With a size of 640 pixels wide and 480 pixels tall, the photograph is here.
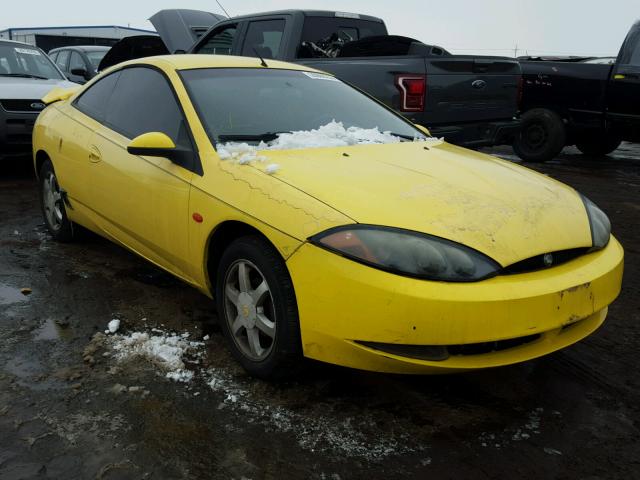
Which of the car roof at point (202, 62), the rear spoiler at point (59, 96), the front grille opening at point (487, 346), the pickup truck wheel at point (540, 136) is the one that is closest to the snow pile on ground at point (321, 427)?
the front grille opening at point (487, 346)

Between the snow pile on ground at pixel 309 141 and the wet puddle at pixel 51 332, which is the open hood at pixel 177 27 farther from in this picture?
the wet puddle at pixel 51 332

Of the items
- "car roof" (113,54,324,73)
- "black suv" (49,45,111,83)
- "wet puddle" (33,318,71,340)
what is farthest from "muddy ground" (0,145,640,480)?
"black suv" (49,45,111,83)

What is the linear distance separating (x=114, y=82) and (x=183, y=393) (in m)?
2.38

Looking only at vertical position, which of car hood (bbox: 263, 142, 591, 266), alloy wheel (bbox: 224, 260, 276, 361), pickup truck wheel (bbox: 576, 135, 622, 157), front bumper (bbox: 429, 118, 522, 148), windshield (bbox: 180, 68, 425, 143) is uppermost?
windshield (bbox: 180, 68, 425, 143)

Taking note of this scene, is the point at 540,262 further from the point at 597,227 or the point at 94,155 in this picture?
the point at 94,155

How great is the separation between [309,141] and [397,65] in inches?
121

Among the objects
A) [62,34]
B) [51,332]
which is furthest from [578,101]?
[62,34]

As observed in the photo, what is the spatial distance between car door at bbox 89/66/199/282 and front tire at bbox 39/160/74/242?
0.80 meters

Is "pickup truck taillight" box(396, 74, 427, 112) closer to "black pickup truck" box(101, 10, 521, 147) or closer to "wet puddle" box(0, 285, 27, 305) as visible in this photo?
"black pickup truck" box(101, 10, 521, 147)

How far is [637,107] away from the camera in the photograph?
847 centimetres

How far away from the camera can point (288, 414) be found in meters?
2.47

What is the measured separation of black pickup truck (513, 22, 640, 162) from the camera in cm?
855

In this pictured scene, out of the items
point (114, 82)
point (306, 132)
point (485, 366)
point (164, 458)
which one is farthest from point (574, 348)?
point (114, 82)

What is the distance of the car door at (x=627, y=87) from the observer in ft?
27.7
